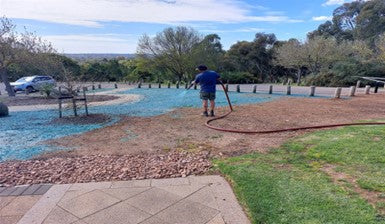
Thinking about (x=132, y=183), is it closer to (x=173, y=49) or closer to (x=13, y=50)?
(x=13, y=50)

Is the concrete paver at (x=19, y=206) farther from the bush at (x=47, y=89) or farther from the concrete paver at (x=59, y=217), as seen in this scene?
the bush at (x=47, y=89)

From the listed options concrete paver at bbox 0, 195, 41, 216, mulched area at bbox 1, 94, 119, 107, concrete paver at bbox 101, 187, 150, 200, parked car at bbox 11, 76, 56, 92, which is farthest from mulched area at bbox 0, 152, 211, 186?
parked car at bbox 11, 76, 56, 92

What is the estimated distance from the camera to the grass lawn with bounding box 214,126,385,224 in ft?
7.87

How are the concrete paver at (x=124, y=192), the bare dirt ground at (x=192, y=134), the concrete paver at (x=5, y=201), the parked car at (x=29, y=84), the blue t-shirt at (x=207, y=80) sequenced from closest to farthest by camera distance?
1. the concrete paver at (x=5, y=201)
2. the concrete paver at (x=124, y=192)
3. the bare dirt ground at (x=192, y=134)
4. the blue t-shirt at (x=207, y=80)
5. the parked car at (x=29, y=84)

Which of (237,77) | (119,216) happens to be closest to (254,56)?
(237,77)

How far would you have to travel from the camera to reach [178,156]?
417cm

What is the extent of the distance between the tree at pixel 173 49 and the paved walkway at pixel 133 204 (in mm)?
23803

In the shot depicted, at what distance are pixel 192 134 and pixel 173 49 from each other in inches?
865

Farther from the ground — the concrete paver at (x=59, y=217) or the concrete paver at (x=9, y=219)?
the concrete paver at (x=59, y=217)

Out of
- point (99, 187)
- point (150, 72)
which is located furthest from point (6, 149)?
point (150, 72)

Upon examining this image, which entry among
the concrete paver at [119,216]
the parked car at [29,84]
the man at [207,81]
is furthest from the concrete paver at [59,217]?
the parked car at [29,84]

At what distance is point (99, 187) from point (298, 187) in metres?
2.32

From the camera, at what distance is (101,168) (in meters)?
3.72

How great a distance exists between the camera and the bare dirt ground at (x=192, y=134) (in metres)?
4.64
